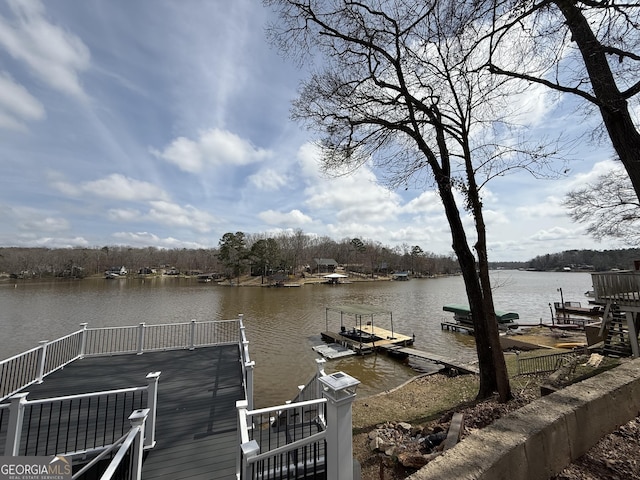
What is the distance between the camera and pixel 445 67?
20.0ft

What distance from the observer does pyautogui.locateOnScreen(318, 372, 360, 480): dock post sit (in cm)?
343

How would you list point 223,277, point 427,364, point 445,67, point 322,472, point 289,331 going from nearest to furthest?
point 322,472, point 445,67, point 427,364, point 289,331, point 223,277

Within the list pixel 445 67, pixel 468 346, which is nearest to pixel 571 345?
pixel 468 346

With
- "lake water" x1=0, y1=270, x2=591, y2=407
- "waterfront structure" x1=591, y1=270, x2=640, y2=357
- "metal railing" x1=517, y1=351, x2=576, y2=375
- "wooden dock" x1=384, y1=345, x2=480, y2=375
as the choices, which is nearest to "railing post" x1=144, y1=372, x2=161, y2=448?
"lake water" x1=0, y1=270, x2=591, y2=407

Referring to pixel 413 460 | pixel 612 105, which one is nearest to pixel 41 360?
pixel 413 460

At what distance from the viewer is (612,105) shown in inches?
161

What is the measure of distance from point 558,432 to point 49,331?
25665 mm

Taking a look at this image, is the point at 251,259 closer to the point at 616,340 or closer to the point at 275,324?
the point at 275,324

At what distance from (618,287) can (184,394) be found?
13.6m

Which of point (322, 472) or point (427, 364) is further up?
point (322, 472)

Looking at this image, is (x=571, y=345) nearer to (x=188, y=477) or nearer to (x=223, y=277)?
(x=188, y=477)

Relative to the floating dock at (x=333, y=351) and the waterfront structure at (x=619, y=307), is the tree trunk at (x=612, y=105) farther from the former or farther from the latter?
the floating dock at (x=333, y=351)

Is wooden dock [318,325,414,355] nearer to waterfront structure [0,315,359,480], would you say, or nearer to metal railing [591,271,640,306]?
waterfront structure [0,315,359,480]

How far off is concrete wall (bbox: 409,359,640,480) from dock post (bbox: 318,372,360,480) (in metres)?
1.64
